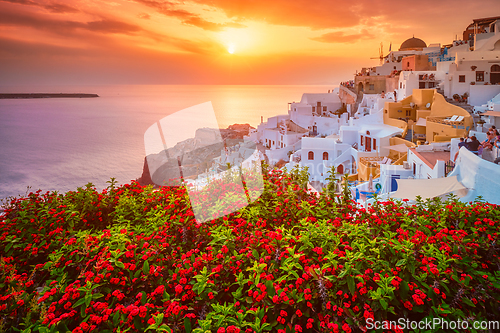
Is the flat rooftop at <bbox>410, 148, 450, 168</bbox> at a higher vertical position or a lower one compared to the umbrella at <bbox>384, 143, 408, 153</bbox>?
higher

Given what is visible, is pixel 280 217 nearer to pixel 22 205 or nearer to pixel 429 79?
pixel 22 205

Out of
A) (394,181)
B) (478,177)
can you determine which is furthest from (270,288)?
(394,181)

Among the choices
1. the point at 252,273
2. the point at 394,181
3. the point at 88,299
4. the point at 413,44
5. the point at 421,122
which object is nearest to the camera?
the point at 88,299

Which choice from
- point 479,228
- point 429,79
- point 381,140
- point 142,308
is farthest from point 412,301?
point 429,79

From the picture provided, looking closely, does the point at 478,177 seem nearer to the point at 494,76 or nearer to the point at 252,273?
the point at 252,273

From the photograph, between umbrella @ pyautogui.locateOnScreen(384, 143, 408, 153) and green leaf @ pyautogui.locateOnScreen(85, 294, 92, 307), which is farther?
umbrella @ pyautogui.locateOnScreen(384, 143, 408, 153)

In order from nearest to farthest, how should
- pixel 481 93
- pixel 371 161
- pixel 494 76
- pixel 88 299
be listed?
pixel 88 299 → pixel 371 161 → pixel 481 93 → pixel 494 76

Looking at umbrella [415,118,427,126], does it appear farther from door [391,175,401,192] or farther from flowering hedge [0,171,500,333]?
flowering hedge [0,171,500,333]

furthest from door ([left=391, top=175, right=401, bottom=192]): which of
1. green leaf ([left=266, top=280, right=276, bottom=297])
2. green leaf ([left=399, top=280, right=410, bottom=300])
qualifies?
green leaf ([left=266, top=280, right=276, bottom=297])

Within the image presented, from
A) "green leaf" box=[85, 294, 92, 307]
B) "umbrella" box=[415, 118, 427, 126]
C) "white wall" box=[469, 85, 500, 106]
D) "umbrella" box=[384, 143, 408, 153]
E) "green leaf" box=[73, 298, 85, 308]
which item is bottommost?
"umbrella" box=[384, 143, 408, 153]

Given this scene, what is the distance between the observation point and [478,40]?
112 ft

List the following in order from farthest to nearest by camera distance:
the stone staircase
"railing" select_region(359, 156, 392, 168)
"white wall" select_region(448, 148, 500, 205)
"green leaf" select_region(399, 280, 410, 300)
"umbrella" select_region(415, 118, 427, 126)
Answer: the stone staircase
"umbrella" select_region(415, 118, 427, 126)
"railing" select_region(359, 156, 392, 168)
"white wall" select_region(448, 148, 500, 205)
"green leaf" select_region(399, 280, 410, 300)

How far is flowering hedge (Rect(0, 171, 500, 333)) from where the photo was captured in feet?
9.12

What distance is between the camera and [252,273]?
3.24 meters
